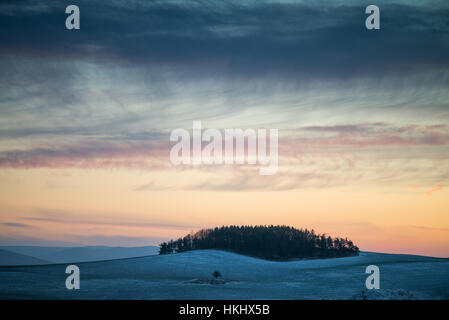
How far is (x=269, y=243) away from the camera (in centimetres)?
5941

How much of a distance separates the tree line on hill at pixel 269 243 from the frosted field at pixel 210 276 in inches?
212

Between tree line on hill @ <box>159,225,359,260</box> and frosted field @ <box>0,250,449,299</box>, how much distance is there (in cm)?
537

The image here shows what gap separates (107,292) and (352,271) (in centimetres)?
2189

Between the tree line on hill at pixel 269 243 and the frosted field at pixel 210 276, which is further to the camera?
the tree line on hill at pixel 269 243

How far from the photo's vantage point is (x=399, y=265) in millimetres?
43312

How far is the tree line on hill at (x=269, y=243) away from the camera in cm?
5766

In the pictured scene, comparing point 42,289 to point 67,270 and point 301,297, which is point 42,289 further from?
point 301,297

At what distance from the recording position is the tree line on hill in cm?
5766

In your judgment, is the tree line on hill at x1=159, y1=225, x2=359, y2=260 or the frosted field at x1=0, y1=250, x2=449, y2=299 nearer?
the frosted field at x1=0, y1=250, x2=449, y2=299

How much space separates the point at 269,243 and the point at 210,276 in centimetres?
2113

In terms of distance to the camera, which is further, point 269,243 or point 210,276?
point 269,243

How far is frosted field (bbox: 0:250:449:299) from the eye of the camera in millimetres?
29484

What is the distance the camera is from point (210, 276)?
3938 centimetres
